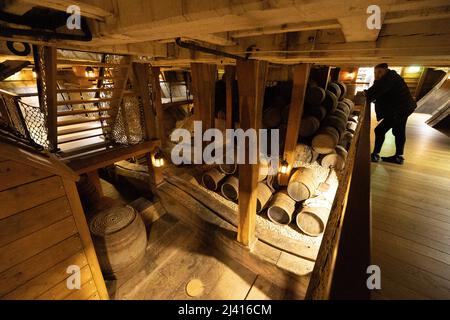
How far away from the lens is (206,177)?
5.98m

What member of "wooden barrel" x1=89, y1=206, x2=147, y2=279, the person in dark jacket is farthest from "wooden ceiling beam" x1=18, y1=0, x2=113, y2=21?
the person in dark jacket

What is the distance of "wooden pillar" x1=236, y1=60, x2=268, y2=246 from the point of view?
2.83 metres

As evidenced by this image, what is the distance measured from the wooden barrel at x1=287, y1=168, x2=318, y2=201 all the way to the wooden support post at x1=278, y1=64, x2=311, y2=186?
22.1 inches

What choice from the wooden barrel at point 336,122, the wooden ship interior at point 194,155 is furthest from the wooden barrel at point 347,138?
the wooden barrel at point 336,122

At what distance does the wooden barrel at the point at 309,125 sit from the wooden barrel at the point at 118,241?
498 centimetres

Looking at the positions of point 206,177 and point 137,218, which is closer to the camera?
point 137,218

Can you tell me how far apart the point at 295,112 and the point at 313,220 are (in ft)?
8.94

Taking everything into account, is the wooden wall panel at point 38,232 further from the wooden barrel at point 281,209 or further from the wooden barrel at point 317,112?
the wooden barrel at point 317,112

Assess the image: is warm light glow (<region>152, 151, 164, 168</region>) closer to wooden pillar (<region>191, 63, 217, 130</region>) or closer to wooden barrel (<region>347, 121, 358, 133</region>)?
wooden pillar (<region>191, 63, 217, 130</region>)

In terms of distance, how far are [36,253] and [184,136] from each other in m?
6.98

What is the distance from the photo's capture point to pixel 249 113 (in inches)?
123
